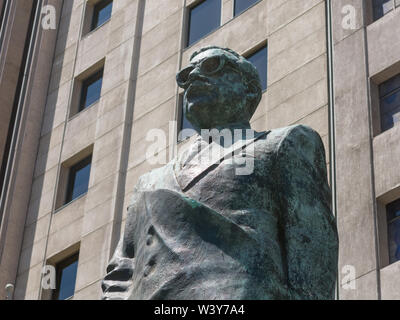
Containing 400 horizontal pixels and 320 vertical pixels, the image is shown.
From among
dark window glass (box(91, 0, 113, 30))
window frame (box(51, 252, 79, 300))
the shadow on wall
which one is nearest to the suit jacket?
window frame (box(51, 252, 79, 300))

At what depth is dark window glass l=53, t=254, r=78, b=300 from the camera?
108 ft

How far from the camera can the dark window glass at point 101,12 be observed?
39875 millimetres

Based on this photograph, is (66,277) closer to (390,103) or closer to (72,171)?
(72,171)

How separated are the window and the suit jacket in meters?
15.4

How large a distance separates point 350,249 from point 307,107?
4.93m

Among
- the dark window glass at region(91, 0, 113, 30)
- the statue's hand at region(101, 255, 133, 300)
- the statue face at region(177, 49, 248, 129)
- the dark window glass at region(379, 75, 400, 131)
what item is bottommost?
the statue's hand at region(101, 255, 133, 300)

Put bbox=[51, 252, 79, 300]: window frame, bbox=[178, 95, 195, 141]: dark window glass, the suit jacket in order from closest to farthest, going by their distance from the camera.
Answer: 1. the suit jacket
2. bbox=[178, 95, 195, 141]: dark window glass
3. bbox=[51, 252, 79, 300]: window frame

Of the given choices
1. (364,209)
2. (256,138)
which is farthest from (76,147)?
(256,138)

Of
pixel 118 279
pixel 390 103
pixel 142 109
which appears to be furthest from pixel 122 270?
pixel 142 109

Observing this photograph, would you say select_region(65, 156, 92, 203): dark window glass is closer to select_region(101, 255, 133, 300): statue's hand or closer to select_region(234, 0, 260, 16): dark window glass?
select_region(234, 0, 260, 16): dark window glass

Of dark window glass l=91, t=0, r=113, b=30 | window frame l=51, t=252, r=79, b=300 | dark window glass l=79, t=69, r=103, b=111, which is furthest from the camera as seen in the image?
dark window glass l=91, t=0, r=113, b=30

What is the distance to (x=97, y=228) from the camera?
32.9 meters

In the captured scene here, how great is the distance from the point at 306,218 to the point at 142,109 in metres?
26.1
